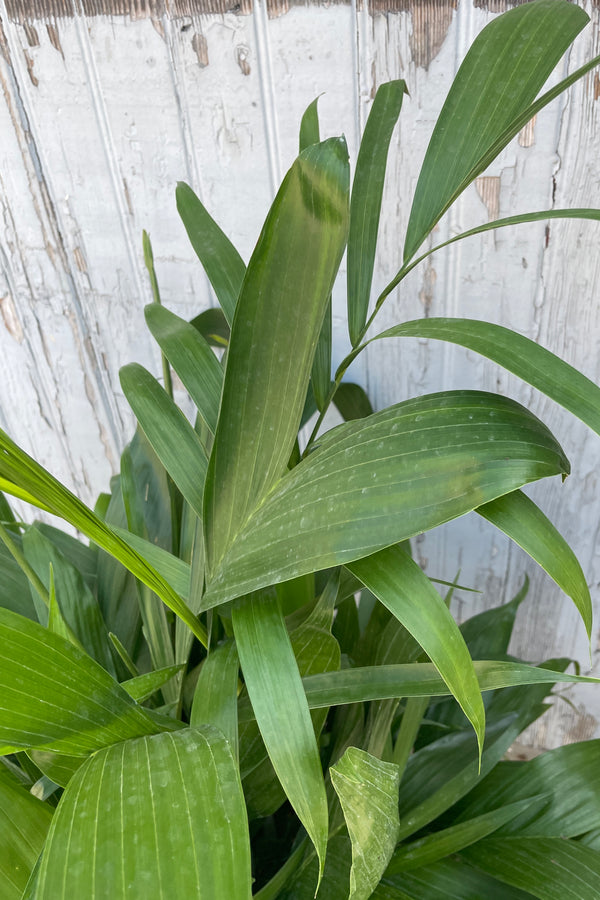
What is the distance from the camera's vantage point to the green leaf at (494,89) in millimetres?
397

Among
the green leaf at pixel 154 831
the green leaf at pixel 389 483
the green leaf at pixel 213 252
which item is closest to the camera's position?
the green leaf at pixel 154 831

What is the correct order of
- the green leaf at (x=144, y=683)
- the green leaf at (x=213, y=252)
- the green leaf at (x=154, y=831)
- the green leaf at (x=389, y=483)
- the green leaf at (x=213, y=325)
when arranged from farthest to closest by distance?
the green leaf at (x=213, y=325) → the green leaf at (x=213, y=252) → the green leaf at (x=144, y=683) → the green leaf at (x=389, y=483) → the green leaf at (x=154, y=831)

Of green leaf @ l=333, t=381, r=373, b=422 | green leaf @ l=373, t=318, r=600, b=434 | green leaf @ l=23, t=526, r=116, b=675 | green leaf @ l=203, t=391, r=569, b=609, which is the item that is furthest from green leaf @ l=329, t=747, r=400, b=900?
green leaf @ l=333, t=381, r=373, b=422

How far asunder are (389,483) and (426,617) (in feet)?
0.28

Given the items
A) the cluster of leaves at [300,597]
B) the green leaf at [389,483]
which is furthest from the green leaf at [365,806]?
the green leaf at [389,483]

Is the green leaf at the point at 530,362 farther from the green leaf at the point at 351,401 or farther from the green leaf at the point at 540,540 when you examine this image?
the green leaf at the point at 351,401

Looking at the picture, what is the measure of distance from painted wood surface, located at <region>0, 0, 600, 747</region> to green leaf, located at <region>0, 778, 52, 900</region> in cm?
53

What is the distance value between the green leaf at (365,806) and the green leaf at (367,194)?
0.29 m

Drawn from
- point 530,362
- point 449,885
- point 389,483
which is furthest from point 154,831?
point 449,885

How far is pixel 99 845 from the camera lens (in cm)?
25

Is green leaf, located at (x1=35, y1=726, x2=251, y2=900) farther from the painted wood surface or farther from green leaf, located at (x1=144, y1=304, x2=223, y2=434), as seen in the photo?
the painted wood surface

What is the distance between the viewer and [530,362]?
392 millimetres

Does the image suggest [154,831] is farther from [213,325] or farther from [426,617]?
[213,325]

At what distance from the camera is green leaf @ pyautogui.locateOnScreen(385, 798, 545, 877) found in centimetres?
55
